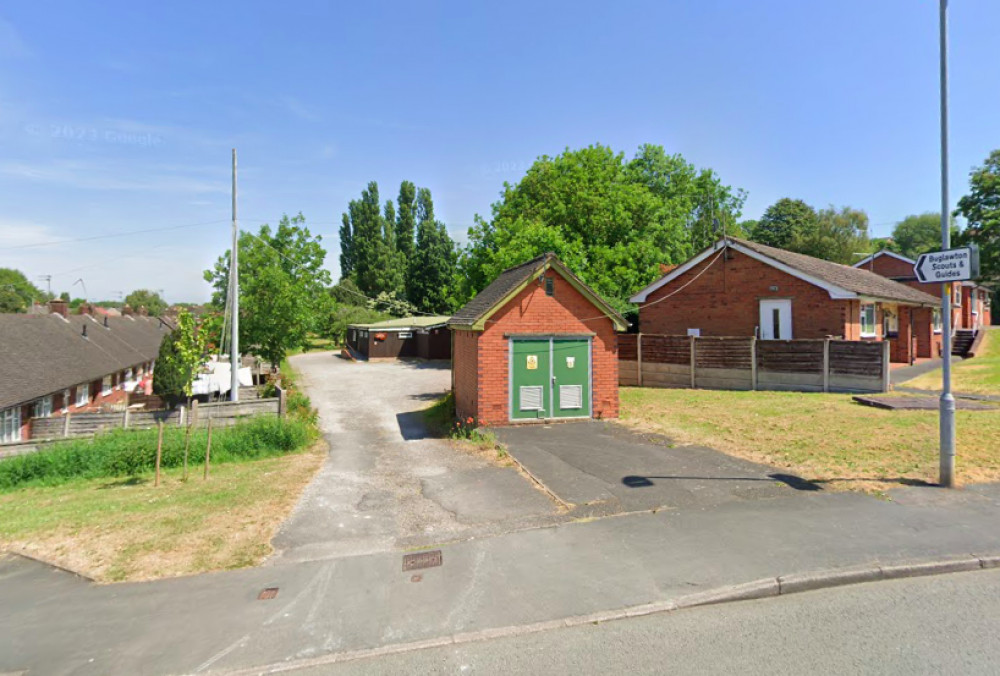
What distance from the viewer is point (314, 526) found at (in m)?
7.64

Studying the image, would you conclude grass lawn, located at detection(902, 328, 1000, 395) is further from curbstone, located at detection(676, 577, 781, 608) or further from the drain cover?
the drain cover

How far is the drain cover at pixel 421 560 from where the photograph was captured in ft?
19.9

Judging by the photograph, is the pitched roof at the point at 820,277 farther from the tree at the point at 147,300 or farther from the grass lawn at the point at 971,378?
the tree at the point at 147,300

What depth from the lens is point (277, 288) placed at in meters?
24.5

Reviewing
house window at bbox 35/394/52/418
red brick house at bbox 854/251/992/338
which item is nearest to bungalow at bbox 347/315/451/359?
house window at bbox 35/394/52/418

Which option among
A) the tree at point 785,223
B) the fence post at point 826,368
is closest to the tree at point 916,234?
the tree at point 785,223

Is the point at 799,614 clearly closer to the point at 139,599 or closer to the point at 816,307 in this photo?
the point at 139,599

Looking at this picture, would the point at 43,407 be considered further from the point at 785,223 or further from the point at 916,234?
the point at 916,234

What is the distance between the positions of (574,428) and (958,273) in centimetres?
806

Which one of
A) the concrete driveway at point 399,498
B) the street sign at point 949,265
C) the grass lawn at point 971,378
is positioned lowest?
the concrete driveway at point 399,498

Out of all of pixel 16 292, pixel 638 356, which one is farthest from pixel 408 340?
pixel 16 292

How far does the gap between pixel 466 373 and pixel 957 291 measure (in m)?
31.4

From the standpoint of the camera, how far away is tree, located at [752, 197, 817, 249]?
5831cm

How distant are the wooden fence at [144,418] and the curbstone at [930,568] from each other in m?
14.7
